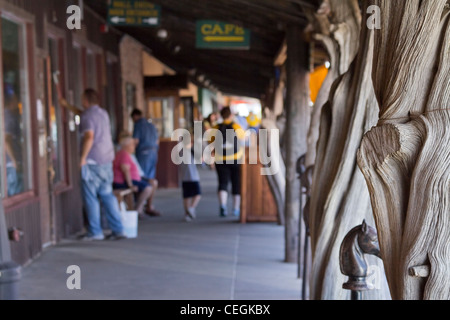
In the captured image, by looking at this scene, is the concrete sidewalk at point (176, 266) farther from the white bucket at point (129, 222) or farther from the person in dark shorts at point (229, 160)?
the person in dark shorts at point (229, 160)

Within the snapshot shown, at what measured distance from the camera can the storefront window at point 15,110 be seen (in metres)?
7.36

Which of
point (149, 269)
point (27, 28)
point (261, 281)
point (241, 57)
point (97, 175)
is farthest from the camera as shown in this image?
point (241, 57)

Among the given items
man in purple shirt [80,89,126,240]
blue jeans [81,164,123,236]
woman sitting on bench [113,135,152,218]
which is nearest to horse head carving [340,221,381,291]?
man in purple shirt [80,89,126,240]

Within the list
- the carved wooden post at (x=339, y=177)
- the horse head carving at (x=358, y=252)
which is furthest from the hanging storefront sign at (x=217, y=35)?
the horse head carving at (x=358, y=252)

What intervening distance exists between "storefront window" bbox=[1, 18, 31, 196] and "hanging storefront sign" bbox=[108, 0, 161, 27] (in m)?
3.47

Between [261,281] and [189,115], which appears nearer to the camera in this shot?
[261,281]

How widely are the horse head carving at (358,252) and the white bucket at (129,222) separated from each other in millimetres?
6922

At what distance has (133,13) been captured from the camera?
457 inches

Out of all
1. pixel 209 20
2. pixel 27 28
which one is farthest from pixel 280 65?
pixel 27 28

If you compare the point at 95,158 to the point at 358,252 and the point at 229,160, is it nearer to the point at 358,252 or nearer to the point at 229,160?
the point at 229,160

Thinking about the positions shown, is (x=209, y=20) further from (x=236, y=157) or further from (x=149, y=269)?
(x=149, y=269)

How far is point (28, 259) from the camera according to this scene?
306 inches

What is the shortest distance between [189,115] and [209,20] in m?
11.1

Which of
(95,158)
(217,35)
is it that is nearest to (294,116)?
(95,158)
